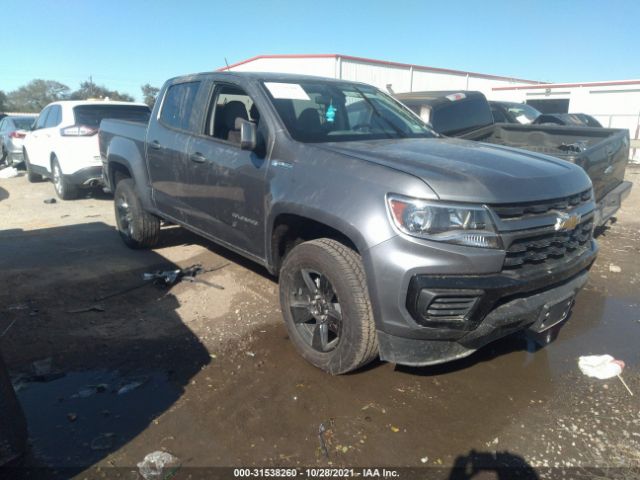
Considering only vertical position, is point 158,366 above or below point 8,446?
below

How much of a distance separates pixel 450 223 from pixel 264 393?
4.97ft

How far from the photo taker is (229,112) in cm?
398

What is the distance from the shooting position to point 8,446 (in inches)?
83.3

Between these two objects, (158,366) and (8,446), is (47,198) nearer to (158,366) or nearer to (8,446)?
(158,366)

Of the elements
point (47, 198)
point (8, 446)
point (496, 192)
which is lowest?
point (47, 198)

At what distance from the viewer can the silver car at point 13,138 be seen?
13.3m

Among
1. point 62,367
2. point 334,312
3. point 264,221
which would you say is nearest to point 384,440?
point 334,312

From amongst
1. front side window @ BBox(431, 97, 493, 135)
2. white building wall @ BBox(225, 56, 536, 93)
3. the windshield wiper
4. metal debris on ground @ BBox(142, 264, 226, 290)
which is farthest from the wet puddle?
white building wall @ BBox(225, 56, 536, 93)

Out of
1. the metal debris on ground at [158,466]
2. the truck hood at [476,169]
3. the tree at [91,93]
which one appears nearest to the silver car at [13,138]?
the truck hood at [476,169]

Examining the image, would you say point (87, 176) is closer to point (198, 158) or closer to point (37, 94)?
point (198, 158)

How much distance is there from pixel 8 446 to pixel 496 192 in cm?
262


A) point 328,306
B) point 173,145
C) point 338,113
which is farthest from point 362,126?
point 173,145

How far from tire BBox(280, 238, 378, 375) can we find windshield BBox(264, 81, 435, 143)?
2.90 feet

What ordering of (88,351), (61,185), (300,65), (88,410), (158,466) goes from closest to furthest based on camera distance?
(158,466) → (88,410) → (88,351) → (61,185) → (300,65)
